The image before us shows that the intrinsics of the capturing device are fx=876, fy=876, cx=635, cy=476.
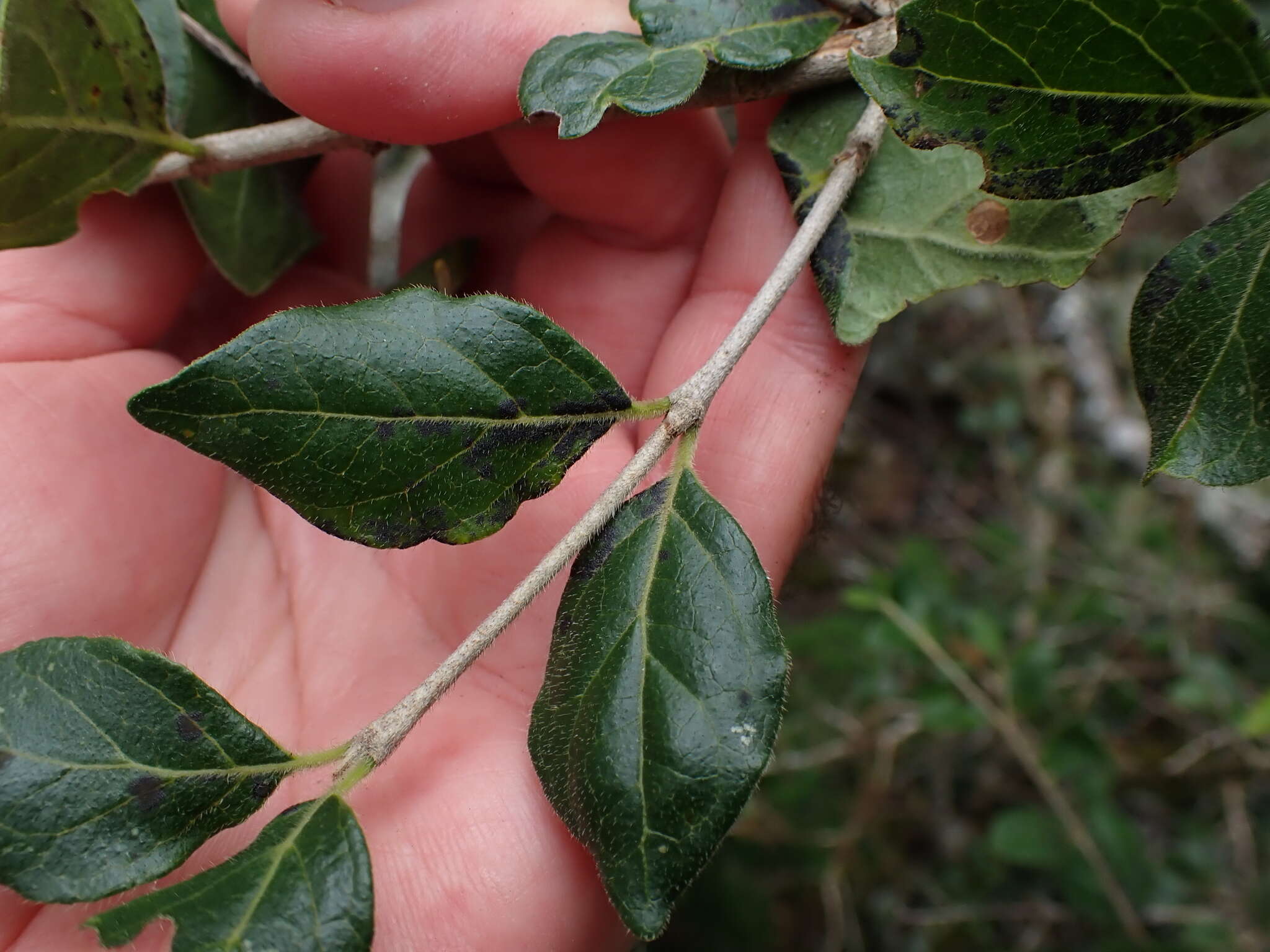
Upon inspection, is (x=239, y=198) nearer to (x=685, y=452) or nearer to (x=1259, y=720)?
(x=685, y=452)

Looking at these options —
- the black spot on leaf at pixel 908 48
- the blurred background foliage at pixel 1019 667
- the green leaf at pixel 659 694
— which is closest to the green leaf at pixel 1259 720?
the blurred background foliage at pixel 1019 667

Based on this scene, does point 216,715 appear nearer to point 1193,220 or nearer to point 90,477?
point 90,477

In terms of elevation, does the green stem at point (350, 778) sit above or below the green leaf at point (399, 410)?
below

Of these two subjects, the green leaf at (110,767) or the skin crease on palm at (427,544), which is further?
the skin crease on palm at (427,544)

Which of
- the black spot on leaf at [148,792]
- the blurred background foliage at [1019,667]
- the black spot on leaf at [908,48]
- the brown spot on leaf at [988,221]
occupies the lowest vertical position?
the blurred background foliage at [1019,667]

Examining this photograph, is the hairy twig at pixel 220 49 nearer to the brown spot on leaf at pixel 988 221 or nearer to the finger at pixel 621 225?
the finger at pixel 621 225

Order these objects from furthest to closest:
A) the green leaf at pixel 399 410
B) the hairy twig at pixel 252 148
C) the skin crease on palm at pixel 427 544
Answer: the hairy twig at pixel 252 148 < the skin crease on palm at pixel 427 544 < the green leaf at pixel 399 410

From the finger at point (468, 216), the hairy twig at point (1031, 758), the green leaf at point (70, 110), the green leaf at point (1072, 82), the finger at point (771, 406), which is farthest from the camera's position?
the hairy twig at point (1031, 758)

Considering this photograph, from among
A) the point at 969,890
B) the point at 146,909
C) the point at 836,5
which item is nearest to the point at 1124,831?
the point at 969,890
